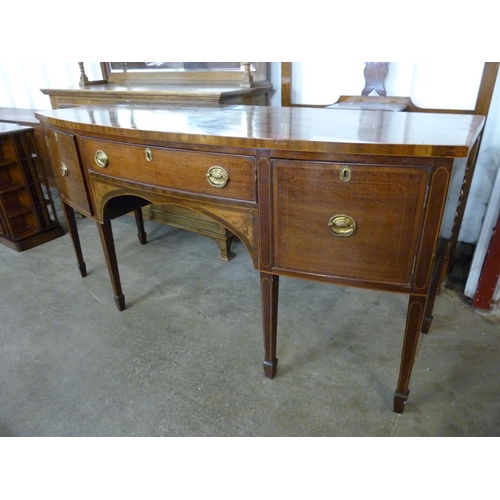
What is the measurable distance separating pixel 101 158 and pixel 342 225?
87 cm

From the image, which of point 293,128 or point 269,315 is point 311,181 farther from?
point 269,315

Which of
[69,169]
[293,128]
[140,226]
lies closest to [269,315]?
[293,128]

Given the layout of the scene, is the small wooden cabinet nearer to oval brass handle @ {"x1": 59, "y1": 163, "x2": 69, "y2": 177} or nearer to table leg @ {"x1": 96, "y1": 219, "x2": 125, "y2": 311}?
oval brass handle @ {"x1": 59, "y1": 163, "x2": 69, "y2": 177}

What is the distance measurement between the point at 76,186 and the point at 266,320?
93cm

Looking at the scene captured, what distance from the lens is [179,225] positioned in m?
2.38

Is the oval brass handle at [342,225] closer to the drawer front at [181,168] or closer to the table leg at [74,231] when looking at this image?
the drawer front at [181,168]

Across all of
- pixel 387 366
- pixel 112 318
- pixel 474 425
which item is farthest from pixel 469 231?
pixel 112 318

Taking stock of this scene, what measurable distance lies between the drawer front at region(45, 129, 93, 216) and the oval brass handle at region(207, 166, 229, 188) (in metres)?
0.65

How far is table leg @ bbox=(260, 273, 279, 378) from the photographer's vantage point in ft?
3.94

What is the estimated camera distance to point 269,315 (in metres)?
1.26

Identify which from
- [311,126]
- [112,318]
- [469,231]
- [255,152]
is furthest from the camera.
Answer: [469,231]

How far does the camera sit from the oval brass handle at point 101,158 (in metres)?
1.32
